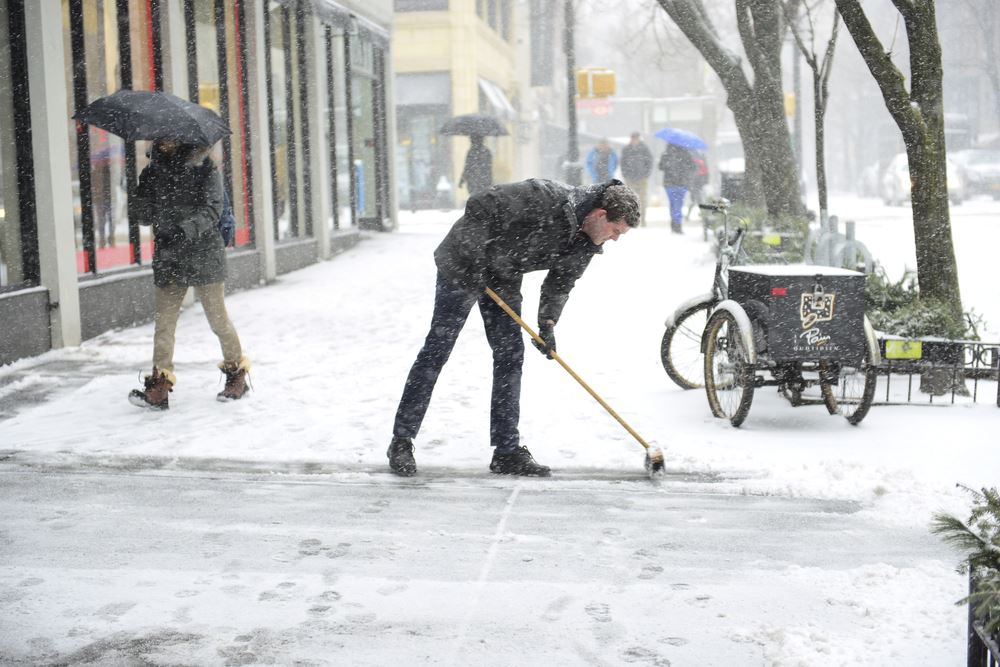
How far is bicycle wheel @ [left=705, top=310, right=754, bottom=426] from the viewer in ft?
23.6

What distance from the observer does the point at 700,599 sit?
4.41 metres

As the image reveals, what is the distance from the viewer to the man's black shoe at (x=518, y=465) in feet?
20.4

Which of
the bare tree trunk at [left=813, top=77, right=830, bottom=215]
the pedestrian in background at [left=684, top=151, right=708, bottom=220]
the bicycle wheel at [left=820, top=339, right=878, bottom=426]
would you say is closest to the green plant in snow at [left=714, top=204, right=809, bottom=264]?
the bare tree trunk at [left=813, top=77, right=830, bottom=215]

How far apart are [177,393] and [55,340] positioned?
7.06 ft

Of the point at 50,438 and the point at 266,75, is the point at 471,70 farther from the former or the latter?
the point at 50,438

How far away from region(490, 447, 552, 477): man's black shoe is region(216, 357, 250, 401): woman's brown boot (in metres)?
2.42

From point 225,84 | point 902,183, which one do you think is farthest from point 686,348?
point 902,183

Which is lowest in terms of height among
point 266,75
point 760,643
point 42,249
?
point 760,643

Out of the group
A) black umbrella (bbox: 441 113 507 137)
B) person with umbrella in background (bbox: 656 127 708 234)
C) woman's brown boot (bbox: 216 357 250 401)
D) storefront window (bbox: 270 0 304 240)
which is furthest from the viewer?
black umbrella (bbox: 441 113 507 137)

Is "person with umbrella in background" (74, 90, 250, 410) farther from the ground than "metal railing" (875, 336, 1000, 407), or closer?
farther from the ground

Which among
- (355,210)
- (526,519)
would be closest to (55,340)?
(526,519)

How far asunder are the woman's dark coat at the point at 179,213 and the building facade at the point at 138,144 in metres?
1.99

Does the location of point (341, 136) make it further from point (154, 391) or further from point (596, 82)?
point (154, 391)

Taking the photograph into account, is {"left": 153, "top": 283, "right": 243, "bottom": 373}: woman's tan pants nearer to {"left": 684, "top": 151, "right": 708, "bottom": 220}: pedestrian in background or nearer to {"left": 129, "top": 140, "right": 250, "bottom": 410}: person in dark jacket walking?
{"left": 129, "top": 140, "right": 250, "bottom": 410}: person in dark jacket walking
